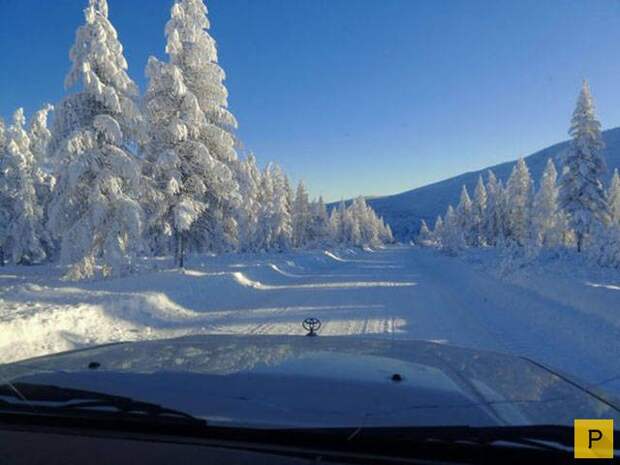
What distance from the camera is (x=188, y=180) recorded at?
22.9 m

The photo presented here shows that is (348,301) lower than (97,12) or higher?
lower

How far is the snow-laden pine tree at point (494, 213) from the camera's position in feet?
247

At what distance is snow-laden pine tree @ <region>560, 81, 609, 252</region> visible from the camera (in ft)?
123

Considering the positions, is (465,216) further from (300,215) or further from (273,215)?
(273,215)

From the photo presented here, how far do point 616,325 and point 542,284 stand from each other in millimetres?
6159

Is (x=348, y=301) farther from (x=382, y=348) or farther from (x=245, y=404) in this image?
(x=245, y=404)

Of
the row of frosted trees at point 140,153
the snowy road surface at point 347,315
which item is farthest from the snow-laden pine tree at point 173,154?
the snowy road surface at point 347,315

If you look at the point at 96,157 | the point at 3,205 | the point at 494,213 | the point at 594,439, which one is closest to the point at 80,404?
the point at 594,439

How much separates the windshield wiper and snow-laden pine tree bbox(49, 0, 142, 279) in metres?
17.9

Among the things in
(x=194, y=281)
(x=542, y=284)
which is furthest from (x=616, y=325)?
(x=194, y=281)

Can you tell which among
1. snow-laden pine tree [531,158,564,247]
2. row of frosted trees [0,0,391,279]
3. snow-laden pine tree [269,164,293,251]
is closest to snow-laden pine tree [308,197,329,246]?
snow-laden pine tree [269,164,293,251]

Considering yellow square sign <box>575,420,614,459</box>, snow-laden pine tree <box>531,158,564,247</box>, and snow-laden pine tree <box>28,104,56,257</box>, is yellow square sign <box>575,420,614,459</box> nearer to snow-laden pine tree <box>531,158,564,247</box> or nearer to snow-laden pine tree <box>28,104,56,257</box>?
snow-laden pine tree <box>28,104,56,257</box>

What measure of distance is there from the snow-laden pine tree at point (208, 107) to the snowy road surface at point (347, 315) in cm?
667

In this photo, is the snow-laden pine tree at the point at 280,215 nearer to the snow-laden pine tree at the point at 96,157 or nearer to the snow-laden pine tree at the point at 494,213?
the snow-laden pine tree at the point at 494,213
